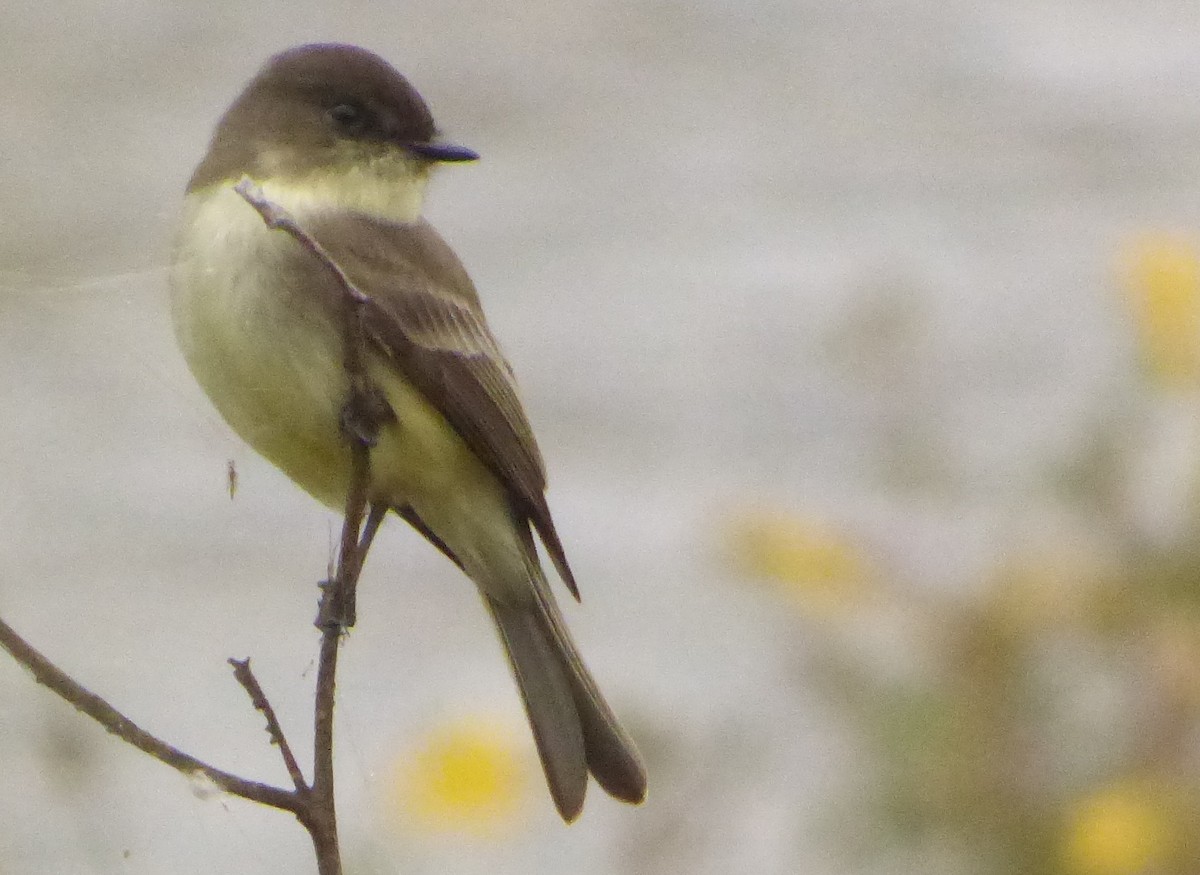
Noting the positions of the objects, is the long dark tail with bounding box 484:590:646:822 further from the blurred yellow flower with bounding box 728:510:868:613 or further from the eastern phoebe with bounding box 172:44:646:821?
the blurred yellow flower with bounding box 728:510:868:613

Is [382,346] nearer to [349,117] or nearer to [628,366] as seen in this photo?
[349,117]

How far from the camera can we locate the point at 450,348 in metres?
2.04

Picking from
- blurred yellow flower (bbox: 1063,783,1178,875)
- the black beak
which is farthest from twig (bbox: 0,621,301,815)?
blurred yellow flower (bbox: 1063,783,1178,875)

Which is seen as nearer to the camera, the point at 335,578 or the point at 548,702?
the point at 335,578

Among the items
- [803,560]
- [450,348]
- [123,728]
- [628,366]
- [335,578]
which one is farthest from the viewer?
[628,366]

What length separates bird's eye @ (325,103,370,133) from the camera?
2.20 meters

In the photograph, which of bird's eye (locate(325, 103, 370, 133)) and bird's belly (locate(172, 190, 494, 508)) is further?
bird's eye (locate(325, 103, 370, 133))

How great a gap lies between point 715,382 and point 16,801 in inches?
73.3

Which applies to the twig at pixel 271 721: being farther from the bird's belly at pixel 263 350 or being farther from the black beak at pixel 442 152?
the black beak at pixel 442 152

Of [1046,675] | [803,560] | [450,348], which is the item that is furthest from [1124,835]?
[450,348]

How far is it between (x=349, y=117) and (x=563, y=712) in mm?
644

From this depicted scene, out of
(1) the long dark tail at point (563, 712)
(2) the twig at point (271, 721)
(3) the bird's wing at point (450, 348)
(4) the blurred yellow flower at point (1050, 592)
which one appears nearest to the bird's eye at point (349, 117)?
(3) the bird's wing at point (450, 348)

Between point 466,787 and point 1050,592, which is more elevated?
point 1050,592

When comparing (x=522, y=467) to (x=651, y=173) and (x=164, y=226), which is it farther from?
(x=651, y=173)
